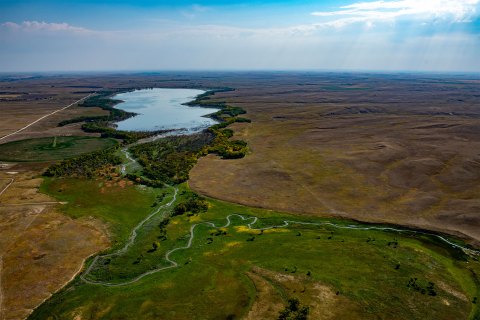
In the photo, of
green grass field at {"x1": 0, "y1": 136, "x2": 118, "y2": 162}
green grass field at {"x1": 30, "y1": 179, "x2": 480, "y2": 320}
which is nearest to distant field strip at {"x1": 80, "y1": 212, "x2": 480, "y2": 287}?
green grass field at {"x1": 30, "y1": 179, "x2": 480, "y2": 320}

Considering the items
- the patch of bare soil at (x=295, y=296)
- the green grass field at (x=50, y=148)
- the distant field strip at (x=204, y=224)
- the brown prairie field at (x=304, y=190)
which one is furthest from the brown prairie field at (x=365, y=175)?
the green grass field at (x=50, y=148)

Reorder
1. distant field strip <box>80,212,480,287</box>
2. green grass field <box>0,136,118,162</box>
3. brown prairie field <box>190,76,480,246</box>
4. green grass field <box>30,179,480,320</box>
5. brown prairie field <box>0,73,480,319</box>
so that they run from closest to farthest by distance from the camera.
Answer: green grass field <box>30,179,480,320</box> < distant field strip <box>80,212,480,287</box> < brown prairie field <box>0,73,480,319</box> < brown prairie field <box>190,76,480,246</box> < green grass field <box>0,136,118,162</box>

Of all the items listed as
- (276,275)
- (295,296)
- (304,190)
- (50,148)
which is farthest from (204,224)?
(50,148)

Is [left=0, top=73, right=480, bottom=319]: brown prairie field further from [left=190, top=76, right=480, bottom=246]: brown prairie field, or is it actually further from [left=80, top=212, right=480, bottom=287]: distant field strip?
[left=80, top=212, right=480, bottom=287]: distant field strip

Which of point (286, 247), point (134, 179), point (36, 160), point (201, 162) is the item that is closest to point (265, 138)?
point (201, 162)

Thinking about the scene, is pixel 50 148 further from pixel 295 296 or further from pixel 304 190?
pixel 295 296

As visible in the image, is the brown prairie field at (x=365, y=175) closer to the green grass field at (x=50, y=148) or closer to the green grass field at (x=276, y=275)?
the green grass field at (x=276, y=275)

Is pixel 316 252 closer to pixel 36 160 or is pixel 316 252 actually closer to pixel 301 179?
pixel 301 179
